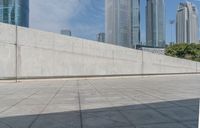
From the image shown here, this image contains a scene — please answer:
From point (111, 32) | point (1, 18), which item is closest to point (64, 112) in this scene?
point (1, 18)

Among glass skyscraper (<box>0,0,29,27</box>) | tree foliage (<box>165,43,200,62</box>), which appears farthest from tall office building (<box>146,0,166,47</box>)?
glass skyscraper (<box>0,0,29,27</box>)

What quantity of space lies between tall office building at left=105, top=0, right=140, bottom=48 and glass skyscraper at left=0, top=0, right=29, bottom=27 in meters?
18.0

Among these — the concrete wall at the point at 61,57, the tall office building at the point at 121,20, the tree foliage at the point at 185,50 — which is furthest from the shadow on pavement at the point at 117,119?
the tree foliage at the point at 185,50

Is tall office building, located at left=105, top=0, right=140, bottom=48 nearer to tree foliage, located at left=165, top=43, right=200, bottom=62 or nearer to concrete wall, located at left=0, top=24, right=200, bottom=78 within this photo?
tree foliage, located at left=165, top=43, right=200, bottom=62

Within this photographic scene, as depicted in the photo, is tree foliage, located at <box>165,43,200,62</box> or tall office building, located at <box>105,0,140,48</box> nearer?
tall office building, located at <box>105,0,140,48</box>

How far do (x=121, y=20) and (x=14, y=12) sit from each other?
34.2 meters

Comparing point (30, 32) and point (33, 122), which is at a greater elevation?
point (30, 32)

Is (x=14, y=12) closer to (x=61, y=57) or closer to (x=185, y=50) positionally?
(x=61, y=57)

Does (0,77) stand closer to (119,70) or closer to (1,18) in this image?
(119,70)

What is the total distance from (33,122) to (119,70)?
2458 cm

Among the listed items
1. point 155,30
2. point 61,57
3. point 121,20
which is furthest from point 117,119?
point 155,30

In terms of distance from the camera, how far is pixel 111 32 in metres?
64.9

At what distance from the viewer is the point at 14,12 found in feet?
129

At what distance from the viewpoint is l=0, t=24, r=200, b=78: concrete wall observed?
23.2 meters
